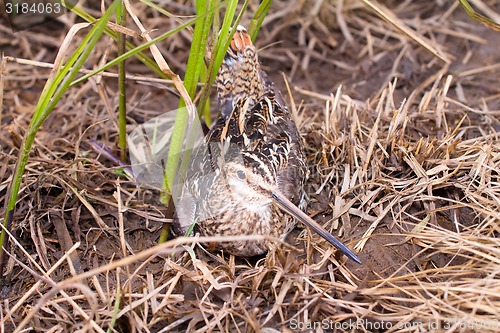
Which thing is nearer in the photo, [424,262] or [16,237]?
[424,262]

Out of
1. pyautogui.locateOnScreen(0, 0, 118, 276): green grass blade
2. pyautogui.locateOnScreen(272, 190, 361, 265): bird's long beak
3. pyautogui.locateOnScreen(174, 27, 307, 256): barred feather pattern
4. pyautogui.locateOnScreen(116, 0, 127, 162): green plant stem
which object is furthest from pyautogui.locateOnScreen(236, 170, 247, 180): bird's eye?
pyautogui.locateOnScreen(0, 0, 118, 276): green grass blade

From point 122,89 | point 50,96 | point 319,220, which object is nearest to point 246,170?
point 319,220

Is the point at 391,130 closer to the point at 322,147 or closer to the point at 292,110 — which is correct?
the point at 322,147

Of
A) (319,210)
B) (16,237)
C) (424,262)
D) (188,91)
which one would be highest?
(188,91)

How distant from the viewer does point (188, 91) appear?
10.1 ft

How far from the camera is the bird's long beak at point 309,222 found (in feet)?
9.41

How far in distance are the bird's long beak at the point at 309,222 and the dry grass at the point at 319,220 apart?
0.33ft

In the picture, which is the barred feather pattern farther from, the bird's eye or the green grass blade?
the green grass blade

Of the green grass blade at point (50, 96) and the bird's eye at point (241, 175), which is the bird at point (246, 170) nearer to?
the bird's eye at point (241, 175)

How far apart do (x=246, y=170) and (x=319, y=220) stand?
549 millimetres

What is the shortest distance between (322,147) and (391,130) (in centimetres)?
39

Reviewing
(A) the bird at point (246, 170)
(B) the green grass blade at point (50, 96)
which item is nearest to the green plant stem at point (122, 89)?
(A) the bird at point (246, 170)

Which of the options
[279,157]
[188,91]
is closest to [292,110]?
[279,157]

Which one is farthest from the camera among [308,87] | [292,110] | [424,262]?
[308,87]
